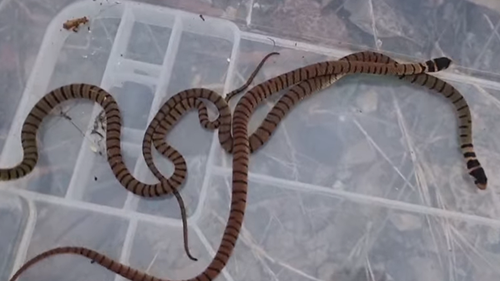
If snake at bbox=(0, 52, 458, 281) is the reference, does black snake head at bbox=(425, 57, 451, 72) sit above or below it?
above

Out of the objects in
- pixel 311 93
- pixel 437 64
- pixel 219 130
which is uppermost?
pixel 437 64

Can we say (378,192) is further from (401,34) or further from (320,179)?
(401,34)

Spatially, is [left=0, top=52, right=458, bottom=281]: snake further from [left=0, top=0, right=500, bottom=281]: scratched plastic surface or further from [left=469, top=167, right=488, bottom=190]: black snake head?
[left=469, top=167, right=488, bottom=190]: black snake head

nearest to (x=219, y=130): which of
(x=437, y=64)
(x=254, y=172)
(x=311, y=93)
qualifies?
(x=254, y=172)

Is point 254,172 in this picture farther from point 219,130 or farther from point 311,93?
point 311,93

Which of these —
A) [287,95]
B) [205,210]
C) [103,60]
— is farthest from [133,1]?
[205,210]

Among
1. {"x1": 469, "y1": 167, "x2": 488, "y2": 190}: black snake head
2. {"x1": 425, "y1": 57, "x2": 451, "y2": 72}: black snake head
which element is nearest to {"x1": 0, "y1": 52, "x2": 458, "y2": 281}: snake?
{"x1": 425, "y1": 57, "x2": 451, "y2": 72}: black snake head
